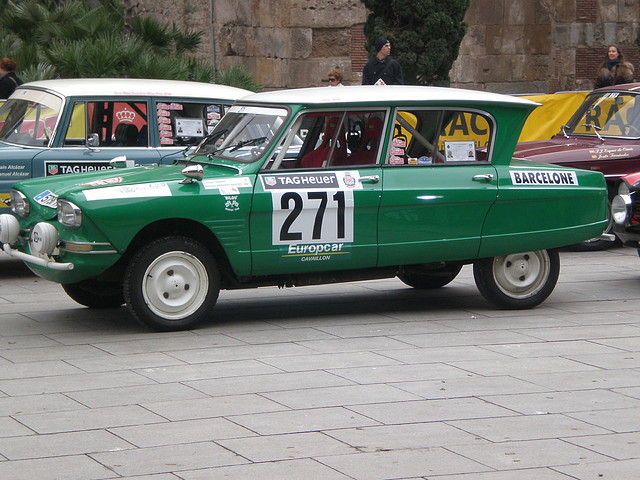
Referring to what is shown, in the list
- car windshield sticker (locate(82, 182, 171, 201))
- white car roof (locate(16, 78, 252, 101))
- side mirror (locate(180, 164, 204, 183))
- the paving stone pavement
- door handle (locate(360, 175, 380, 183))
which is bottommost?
the paving stone pavement

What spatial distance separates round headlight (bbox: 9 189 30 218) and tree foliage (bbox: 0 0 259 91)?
336 inches

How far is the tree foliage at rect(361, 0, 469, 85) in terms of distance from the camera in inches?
815

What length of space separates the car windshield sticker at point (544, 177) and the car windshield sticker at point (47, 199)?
3.53m

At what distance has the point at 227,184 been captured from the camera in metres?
8.41

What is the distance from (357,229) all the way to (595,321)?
2048 millimetres

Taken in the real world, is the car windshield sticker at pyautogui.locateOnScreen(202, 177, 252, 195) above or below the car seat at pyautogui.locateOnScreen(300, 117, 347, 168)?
below

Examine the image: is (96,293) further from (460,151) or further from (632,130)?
(632,130)

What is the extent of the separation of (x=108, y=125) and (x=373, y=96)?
346 centimetres

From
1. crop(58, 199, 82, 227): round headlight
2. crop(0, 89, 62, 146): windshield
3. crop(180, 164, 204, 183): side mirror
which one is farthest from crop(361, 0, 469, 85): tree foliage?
crop(58, 199, 82, 227): round headlight

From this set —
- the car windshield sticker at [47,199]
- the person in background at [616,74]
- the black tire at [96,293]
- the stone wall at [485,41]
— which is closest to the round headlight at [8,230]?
the car windshield sticker at [47,199]

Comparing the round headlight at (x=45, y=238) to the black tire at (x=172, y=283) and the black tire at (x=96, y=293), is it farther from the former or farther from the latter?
the black tire at (x=96, y=293)

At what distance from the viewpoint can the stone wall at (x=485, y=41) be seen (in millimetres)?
24562

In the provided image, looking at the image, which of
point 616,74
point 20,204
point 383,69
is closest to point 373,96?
point 20,204

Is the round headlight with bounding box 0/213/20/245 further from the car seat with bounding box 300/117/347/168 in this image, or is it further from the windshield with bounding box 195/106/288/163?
the car seat with bounding box 300/117/347/168
